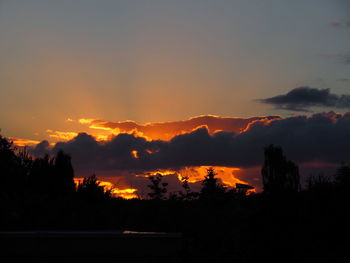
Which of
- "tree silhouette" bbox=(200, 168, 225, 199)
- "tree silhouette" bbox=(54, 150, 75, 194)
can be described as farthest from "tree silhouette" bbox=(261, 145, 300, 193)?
"tree silhouette" bbox=(54, 150, 75, 194)

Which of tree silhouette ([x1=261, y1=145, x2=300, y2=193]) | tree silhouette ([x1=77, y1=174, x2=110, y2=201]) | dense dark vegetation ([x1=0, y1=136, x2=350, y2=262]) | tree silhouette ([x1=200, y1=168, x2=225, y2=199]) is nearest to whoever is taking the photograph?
dense dark vegetation ([x1=0, y1=136, x2=350, y2=262])

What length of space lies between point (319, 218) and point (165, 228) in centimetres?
1004

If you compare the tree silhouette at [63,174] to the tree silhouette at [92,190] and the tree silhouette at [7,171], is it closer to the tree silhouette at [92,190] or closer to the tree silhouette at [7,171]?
the tree silhouette at [92,190]

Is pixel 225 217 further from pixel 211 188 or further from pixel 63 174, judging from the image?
pixel 63 174

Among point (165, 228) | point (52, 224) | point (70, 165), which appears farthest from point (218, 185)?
point (70, 165)

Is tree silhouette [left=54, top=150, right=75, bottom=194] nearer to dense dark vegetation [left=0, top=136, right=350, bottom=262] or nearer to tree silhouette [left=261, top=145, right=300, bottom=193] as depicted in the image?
dense dark vegetation [left=0, top=136, right=350, bottom=262]

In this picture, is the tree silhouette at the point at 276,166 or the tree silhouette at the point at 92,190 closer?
the tree silhouette at the point at 92,190

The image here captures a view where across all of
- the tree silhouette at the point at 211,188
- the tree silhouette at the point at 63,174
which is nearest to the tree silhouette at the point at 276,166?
the tree silhouette at the point at 211,188

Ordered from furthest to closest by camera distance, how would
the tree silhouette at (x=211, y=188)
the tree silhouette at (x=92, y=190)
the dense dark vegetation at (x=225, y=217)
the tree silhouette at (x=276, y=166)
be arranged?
1. the tree silhouette at (x=276, y=166)
2. the tree silhouette at (x=92, y=190)
3. the tree silhouette at (x=211, y=188)
4. the dense dark vegetation at (x=225, y=217)

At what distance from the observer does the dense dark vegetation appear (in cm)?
1416

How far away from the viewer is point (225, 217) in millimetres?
19672

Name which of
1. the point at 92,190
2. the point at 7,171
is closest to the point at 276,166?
the point at 92,190

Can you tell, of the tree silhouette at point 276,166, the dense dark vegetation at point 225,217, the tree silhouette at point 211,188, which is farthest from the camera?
the tree silhouette at point 276,166

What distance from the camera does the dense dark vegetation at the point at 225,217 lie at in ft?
46.5
